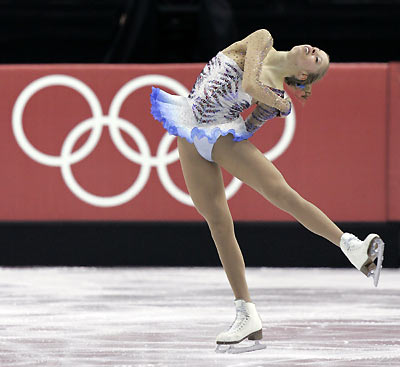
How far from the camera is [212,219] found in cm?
426

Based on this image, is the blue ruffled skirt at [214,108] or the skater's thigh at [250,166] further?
the blue ruffled skirt at [214,108]

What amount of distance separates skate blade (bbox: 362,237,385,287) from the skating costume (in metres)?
0.72

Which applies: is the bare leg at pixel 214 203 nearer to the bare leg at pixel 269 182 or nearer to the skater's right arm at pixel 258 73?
the bare leg at pixel 269 182

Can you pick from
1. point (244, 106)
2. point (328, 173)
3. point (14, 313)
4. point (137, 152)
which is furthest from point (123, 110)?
point (244, 106)

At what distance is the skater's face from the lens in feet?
13.4

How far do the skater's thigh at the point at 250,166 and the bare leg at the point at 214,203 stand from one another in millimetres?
95

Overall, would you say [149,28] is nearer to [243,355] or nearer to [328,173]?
[328,173]

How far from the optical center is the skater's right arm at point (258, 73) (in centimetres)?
399

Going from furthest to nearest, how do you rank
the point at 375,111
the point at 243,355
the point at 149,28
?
the point at 149,28, the point at 375,111, the point at 243,355

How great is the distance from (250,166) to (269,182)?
0.36 feet

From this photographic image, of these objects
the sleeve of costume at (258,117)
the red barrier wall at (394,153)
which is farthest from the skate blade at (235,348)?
the red barrier wall at (394,153)

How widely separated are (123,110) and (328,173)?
5.25 feet

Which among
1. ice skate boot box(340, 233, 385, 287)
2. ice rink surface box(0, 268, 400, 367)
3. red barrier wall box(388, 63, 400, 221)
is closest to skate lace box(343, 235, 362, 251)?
ice skate boot box(340, 233, 385, 287)

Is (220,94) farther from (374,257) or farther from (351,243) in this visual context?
(374,257)
